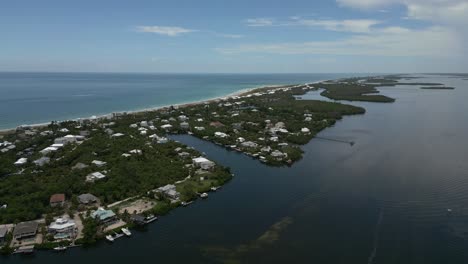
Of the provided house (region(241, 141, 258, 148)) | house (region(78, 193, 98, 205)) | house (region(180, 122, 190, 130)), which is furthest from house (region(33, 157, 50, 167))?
house (region(180, 122, 190, 130))

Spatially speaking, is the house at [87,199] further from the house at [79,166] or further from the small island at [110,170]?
the house at [79,166]

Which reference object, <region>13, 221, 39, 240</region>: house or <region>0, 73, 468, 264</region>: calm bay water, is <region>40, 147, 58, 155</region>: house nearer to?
<region>13, 221, 39, 240</region>: house

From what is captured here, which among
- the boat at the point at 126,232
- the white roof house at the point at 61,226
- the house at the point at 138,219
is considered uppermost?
the white roof house at the point at 61,226

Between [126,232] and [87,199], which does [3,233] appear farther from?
[126,232]

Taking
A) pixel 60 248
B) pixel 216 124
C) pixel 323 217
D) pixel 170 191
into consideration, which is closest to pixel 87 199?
pixel 60 248

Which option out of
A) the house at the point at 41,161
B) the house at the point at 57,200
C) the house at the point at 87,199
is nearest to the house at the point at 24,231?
the house at the point at 57,200

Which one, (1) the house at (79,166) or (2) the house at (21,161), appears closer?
(1) the house at (79,166)

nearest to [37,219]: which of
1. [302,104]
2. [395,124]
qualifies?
[395,124]

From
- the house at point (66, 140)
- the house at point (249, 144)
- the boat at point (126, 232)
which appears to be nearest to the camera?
the boat at point (126, 232)
